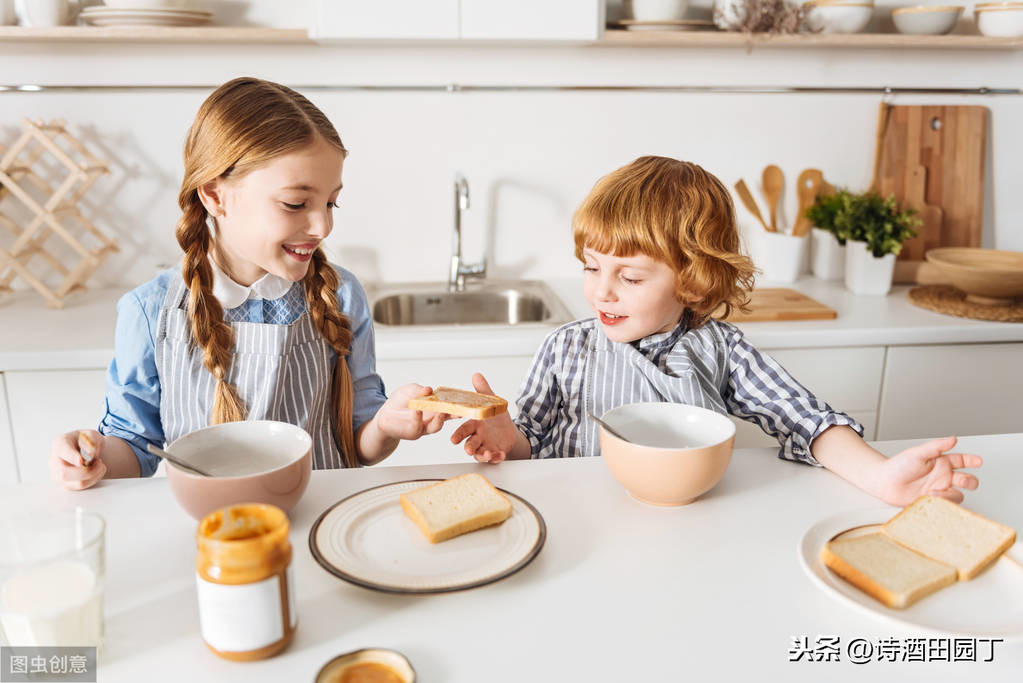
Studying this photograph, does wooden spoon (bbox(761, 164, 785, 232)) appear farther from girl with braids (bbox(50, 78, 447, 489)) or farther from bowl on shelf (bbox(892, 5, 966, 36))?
girl with braids (bbox(50, 78, 447, 489))

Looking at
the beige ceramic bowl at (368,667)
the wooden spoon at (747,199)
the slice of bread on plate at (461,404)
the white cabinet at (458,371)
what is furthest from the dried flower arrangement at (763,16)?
the beige ceramic bowl at (368,667)

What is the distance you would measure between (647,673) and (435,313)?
1777mm

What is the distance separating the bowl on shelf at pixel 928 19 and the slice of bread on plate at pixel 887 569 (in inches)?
75.3

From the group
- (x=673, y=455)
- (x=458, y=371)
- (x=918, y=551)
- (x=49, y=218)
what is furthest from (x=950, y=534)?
(x=49, y=218)

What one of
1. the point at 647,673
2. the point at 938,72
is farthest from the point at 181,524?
the point at 938,72

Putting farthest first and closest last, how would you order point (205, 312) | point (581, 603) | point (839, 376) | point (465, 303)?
point (465, 303) → point (839, 376) → point (205, 312) → point (581, 603)

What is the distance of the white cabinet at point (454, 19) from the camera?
200 cm

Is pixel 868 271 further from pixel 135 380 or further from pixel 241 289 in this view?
pixel 135 380

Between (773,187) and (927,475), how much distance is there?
1.65 meters

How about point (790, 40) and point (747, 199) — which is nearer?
point (790, 40)

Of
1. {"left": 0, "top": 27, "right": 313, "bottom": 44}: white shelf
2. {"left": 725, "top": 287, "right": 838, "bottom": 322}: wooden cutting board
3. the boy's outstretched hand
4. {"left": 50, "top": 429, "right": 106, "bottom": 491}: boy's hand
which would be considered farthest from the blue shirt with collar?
{"left": 725, "top": 287, "right": 838, "bottom": 322}: wooden cutting board

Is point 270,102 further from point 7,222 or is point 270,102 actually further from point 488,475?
point 7,222

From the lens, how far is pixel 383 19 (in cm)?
201

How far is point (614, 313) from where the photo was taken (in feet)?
4.12
